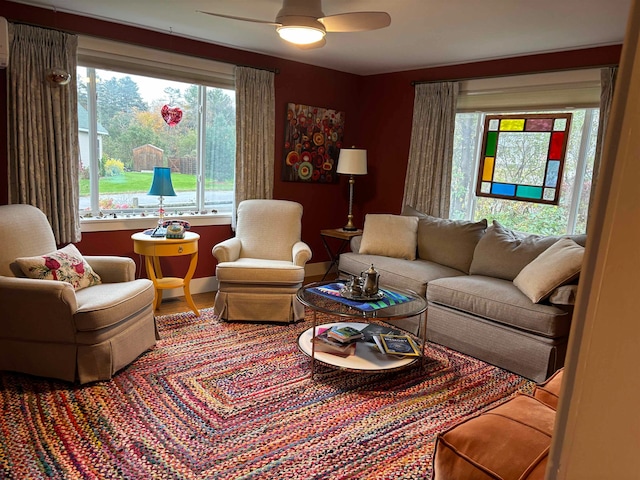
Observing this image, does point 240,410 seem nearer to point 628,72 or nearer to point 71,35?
point 628,72

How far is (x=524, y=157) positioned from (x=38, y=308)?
398cm

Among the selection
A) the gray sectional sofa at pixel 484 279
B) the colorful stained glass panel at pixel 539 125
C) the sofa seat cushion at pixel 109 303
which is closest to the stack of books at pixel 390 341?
the gray sectional sofa at pixel 484 279

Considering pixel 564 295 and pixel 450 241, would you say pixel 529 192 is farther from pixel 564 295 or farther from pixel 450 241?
pixel 564 295

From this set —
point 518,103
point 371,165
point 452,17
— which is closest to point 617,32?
point 518,103

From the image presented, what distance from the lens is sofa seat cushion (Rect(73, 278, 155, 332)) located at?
251cm

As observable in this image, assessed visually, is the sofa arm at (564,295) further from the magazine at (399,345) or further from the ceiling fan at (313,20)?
the ceiling fan at (313,20)

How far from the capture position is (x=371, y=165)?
5438mm

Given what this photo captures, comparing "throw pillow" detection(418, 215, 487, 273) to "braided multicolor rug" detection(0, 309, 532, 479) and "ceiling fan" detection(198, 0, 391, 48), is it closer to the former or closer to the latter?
"braided multicolor rug" detection(0, 309, 532, 479)

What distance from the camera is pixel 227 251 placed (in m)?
3.82

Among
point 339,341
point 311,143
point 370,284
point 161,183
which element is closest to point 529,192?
point 370,284

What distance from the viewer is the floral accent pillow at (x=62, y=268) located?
107 inches

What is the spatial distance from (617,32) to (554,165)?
1111 millimetres

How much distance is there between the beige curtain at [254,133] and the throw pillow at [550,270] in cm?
264

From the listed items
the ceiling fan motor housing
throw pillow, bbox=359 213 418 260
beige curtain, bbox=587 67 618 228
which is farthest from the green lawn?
beige curtain, bbox=587 67 618 228
